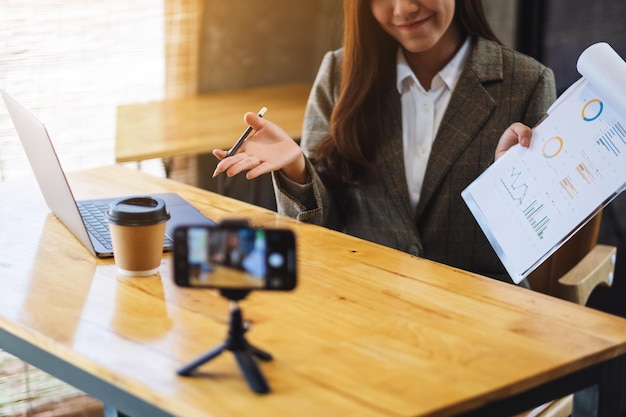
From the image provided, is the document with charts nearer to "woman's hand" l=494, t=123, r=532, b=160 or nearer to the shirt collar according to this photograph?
"woman's hand" l=494, t=123, r=532, b=160

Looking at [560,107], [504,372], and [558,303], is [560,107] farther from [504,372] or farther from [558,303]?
[504,372]

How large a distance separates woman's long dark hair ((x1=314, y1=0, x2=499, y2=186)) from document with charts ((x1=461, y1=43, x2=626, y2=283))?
460mm

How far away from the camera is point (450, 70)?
216 cm

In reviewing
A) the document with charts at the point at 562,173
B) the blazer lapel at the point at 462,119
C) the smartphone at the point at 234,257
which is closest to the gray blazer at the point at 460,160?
the blazer lapel at the point at 462,119

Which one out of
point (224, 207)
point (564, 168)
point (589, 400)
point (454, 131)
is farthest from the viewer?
point (454, 131)

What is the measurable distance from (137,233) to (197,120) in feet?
5.61

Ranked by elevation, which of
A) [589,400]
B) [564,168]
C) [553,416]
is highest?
[564,168]

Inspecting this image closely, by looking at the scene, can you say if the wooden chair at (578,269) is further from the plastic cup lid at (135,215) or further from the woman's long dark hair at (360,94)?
the plastic cup lid at (135,215)

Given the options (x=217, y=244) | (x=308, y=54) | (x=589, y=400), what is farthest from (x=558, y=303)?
(x=308, y=54)

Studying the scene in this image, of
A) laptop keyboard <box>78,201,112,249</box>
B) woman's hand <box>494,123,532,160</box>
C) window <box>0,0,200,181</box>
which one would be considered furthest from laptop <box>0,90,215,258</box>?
window <box>0,0,200,181</box>

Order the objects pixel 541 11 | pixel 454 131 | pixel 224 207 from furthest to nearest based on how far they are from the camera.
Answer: pixel 541 11
pixel 454 131
pixel 224 207

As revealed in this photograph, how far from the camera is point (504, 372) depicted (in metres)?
1.23

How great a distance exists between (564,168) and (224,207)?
70cm

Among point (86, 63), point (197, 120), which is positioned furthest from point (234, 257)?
point (86, 63)
